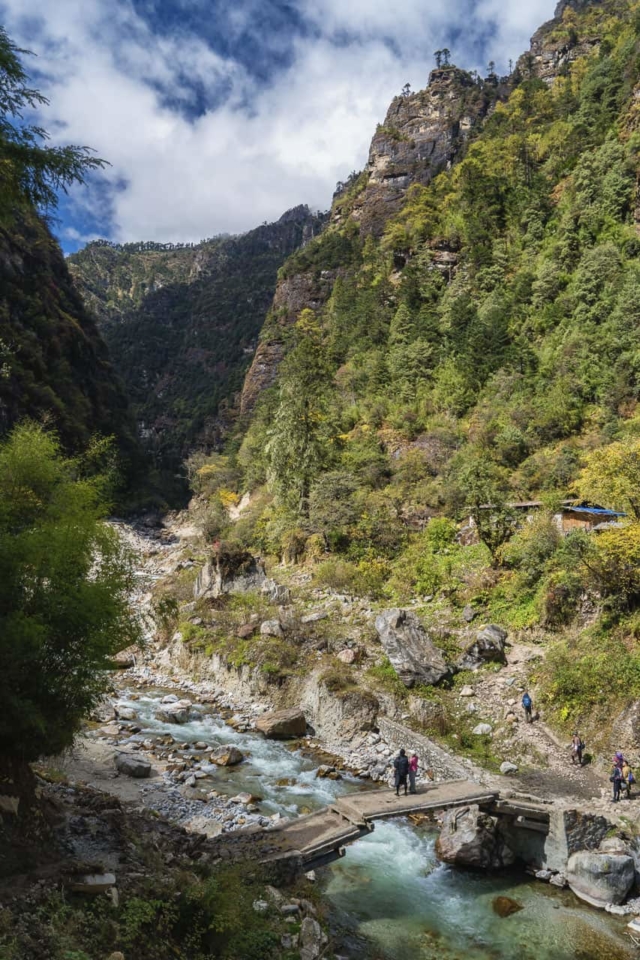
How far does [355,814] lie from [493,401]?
3092cm

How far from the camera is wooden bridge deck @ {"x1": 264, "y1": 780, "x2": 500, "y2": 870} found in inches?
425

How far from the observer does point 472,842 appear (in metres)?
11.6

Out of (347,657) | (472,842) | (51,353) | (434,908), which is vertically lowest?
(434,908)

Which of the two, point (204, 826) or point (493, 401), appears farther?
point (493, 401)

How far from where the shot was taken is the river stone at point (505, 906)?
33.6 ft

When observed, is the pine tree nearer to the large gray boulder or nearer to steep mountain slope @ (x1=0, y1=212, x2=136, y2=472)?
the large gray boulder

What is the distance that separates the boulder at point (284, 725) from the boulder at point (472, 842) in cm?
661

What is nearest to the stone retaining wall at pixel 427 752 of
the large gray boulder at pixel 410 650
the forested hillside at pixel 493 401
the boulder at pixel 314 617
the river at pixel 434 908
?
the large gray boulder at pixel 410 650

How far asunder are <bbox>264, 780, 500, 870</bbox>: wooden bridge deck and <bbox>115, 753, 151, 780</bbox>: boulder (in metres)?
5.12

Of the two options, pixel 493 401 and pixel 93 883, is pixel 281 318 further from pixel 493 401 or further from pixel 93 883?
pixel 93 883

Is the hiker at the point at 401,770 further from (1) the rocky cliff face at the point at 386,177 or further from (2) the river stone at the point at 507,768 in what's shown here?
(1) the rocky cliff face at the point at 386,177

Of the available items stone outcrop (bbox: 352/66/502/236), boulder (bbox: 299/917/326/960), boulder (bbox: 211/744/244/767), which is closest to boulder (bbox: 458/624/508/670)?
boulder (bbox: 211/744/244/767)

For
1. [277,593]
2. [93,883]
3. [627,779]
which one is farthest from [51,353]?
[627,779]

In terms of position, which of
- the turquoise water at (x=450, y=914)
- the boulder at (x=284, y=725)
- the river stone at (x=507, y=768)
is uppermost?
the river stone at (x=507, y=768)
